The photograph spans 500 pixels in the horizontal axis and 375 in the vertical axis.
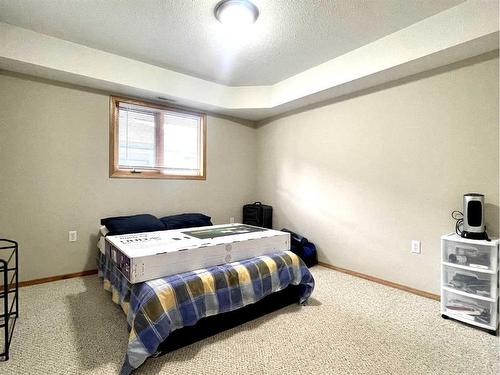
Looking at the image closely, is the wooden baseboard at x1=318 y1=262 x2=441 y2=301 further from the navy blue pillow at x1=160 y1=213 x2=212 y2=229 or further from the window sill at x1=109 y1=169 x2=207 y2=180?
the window sill at x1=109 y1=169 x2=207 y2=180

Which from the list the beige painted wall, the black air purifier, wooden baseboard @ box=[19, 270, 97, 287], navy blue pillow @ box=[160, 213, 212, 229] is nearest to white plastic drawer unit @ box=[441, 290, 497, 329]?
the beige painted wall

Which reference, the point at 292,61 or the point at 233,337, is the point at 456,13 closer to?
the point at 292,61

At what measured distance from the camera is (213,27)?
231 centimetres

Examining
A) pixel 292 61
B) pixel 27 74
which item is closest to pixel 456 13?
pixel 292 61

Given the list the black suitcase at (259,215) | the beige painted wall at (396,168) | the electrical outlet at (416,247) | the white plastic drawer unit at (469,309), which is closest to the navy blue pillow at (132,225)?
the black suitcase at (259,215)

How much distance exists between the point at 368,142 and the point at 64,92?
138 inches

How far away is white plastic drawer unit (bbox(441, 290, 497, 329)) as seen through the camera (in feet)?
6.12

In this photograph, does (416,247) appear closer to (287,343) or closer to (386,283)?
(386,283)

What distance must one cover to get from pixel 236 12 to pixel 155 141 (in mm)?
2060

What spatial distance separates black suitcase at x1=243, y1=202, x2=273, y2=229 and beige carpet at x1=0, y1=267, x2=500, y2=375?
1.83m

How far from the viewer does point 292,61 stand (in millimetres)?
2949

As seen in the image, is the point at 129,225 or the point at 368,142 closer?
the point at 129,225

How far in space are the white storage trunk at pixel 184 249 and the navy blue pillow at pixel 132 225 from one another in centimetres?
26

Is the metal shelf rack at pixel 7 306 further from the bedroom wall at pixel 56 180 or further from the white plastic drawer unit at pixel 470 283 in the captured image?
the white plastic drawer unit at pixel 470 283
